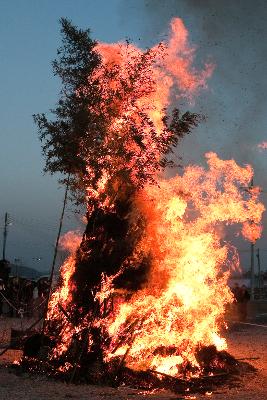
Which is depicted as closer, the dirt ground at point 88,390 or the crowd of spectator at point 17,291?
the dirt ground at point 88,390

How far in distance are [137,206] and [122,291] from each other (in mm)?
2108

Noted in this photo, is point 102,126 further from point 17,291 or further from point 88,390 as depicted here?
point 17,291

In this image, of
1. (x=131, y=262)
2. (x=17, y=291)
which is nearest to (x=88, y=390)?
(x=131, y=262)

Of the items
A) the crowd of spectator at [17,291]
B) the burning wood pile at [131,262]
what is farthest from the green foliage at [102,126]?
the crowd of spectator at [17,291]

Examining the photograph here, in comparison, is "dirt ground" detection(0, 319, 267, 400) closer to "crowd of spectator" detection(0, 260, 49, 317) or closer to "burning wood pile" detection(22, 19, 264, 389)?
"burning wood pile" detection(22, 19, 264, 389)

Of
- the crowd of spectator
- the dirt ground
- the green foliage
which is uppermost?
the green foliage

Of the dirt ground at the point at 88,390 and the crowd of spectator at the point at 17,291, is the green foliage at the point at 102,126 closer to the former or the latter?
the dirt ground at the point at 88,390

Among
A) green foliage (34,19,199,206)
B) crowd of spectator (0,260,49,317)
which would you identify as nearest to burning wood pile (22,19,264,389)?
green foliage (34,19,199,206)

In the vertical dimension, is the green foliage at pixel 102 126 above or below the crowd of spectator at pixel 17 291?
above

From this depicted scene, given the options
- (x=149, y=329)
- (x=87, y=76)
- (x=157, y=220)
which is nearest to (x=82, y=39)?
(x=87, y=76)

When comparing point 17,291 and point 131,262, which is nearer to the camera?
point 131,262

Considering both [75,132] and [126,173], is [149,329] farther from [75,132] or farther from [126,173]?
[75,132]

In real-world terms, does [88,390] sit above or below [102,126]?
below

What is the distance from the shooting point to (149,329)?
523 inches
